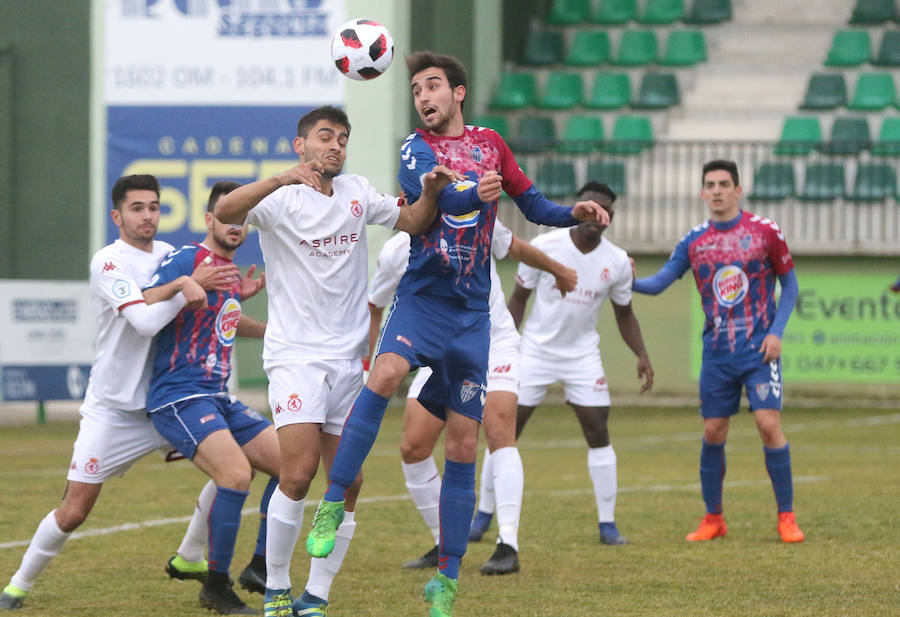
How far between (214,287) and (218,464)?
0.82m

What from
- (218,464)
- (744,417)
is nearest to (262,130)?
(744,417)

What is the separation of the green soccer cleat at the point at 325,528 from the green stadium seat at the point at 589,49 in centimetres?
2012

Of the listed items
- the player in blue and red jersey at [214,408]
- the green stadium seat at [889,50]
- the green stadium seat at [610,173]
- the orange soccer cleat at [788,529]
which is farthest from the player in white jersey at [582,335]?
the green stadium seat at [889,50]

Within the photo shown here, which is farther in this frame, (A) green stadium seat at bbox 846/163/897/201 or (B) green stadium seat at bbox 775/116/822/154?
(B) green stadium seat at bbox 775/116/822/154

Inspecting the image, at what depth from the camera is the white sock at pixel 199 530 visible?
24.0 ft

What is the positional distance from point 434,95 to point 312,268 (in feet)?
2.94

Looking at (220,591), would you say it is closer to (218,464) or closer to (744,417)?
(218,464)

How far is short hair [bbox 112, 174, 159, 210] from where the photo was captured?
709cm

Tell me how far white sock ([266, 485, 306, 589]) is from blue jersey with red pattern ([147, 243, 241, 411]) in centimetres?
83

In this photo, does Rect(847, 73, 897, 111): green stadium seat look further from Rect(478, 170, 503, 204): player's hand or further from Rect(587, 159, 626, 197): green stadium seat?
Rect(478, 170, 503, 204): player's hand

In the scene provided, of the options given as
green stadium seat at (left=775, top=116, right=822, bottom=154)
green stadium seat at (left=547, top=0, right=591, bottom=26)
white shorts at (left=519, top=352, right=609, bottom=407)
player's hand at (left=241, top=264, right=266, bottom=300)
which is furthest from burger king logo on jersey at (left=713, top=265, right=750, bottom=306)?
green stadium seat at (left=547, top=0, right=591, bottom=26)

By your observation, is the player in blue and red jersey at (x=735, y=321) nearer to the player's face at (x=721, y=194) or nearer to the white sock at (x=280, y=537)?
the player's face at (x=721, y=194)

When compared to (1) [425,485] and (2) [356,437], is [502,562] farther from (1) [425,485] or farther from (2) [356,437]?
(2) [356,437]

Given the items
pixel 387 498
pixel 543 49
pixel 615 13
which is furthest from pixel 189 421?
pixel 615 13
